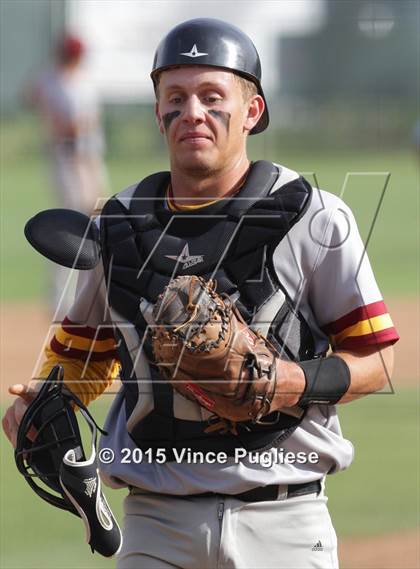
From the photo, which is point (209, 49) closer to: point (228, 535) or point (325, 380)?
point (325, 380)

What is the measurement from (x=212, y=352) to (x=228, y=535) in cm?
Answer: 38

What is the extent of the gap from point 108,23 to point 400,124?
29.4 ft

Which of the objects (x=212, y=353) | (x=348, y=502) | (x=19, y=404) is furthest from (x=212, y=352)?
(x=348, y=502)

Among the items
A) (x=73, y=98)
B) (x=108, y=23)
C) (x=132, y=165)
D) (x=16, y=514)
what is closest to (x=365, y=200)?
(x=108, y=23)

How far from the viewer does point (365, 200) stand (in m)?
19.7

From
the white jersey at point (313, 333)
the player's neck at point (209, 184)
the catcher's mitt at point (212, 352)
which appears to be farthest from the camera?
the player's neck at point (209, 184)

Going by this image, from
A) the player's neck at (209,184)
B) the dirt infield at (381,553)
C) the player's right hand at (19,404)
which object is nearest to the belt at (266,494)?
the player's right hand at (19,404)

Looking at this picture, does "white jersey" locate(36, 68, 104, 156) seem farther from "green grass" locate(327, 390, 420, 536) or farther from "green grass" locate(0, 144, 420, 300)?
"green grass" locate(327, 390, 420, 536)

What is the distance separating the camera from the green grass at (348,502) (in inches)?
163

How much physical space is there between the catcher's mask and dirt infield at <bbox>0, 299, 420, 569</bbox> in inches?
69.4

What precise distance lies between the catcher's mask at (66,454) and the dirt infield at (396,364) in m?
1.76

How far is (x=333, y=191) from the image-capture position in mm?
18812

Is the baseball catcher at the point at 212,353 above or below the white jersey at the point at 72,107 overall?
below

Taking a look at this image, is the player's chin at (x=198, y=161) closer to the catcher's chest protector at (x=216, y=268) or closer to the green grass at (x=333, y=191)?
the catcher's chest protector at (x=216, y=268)
